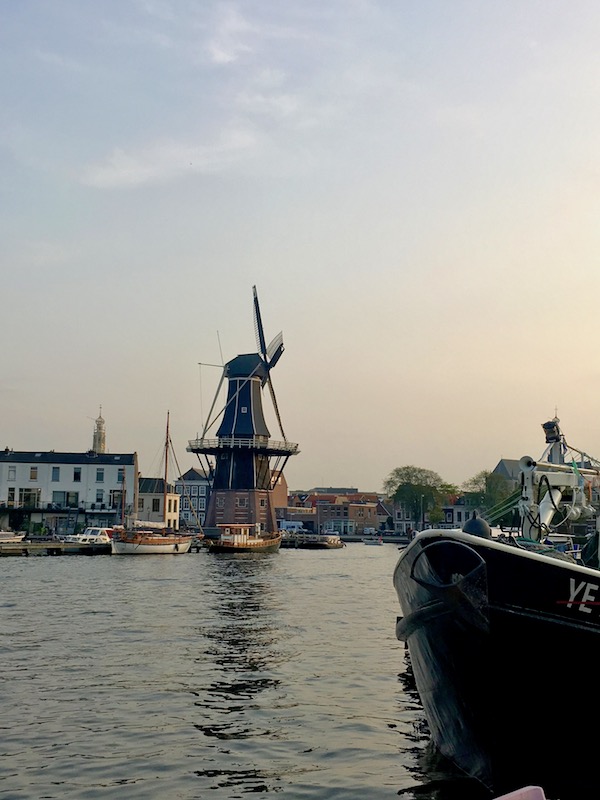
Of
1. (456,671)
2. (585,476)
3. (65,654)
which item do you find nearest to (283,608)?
(65,654)

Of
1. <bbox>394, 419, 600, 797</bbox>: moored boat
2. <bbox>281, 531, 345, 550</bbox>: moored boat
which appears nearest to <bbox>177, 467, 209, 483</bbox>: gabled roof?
<bbox>281, 531, 345, 550</bbox>: moored boat

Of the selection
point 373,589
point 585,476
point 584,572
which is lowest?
point 373,589

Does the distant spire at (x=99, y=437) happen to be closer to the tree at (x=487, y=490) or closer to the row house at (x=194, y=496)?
the row house at (x=194, y=496)

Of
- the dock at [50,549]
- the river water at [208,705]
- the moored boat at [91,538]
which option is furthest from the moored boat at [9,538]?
the river water at [208,705]

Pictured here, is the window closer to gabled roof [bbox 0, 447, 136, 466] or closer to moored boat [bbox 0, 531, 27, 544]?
gabled roof [bbox 0, 447, 136, 466]

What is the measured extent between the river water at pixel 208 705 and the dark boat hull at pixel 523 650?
4.58 feet

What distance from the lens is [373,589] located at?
4559 centimetres

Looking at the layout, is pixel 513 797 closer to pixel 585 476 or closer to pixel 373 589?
pixel 585 476

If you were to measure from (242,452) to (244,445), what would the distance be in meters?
1.64

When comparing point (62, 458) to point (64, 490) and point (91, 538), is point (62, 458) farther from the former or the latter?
point (91, 538)

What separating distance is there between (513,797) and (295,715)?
999cm

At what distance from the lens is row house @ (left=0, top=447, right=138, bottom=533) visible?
94.0 m

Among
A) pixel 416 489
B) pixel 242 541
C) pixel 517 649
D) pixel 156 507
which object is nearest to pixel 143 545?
pixel 242 541

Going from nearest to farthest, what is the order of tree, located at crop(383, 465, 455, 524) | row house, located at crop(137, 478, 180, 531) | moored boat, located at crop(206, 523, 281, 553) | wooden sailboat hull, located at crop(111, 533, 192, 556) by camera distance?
wooden sailboat hull, located at crop(111, 533, 192, 556), moored boat, located at crop(206, 523, 281, 553), row house, located at crop(137, 478, 180, 531), tree, located at crop(383, 465, 455, 524)
